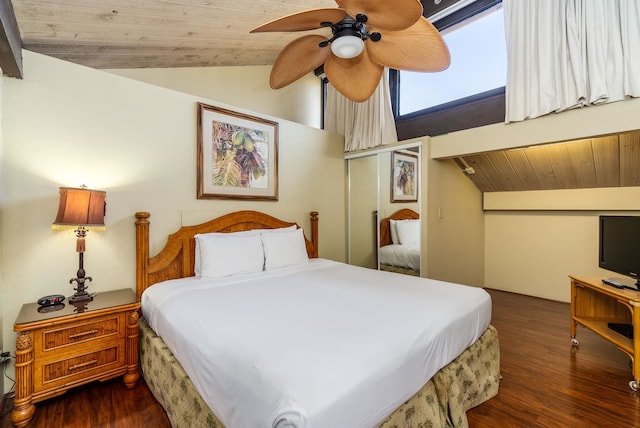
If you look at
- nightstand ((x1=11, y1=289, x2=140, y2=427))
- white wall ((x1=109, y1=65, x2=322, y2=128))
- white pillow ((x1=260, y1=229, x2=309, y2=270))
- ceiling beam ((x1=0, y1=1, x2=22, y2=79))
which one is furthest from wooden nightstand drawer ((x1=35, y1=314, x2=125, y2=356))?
white wall ((x1=109, y1=65, x2=322, y2=128))

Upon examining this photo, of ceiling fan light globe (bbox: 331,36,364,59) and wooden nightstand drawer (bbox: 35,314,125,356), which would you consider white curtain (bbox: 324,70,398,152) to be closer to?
ceiling fan light globe (bbox: 331,36,364,59)

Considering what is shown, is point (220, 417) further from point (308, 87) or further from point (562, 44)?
point (308, 87)

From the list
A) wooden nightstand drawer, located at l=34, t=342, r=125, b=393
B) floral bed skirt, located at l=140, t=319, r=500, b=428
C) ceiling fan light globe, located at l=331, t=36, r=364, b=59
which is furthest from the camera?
wooden nightstand drawer, located at l=34, t=342, r=125, b=393

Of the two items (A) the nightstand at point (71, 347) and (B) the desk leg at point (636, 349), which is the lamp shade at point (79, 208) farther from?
(B) the desk leg at point (636, 349)

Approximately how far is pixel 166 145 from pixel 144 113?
295 mm

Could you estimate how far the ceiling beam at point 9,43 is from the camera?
1.46 metres

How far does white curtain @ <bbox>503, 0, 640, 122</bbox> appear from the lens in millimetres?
2037

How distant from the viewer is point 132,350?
1.97m

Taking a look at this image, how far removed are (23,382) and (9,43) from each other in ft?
6.03

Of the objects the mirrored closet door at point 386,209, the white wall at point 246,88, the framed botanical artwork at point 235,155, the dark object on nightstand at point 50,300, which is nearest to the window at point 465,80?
the mirrored closet door at point 386,209

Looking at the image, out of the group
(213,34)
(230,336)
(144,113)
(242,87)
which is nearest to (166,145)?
(144,113)

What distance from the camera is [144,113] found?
2.45 m

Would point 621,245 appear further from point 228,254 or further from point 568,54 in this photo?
point 228,254

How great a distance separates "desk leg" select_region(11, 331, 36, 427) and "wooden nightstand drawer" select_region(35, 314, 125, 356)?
52mm
